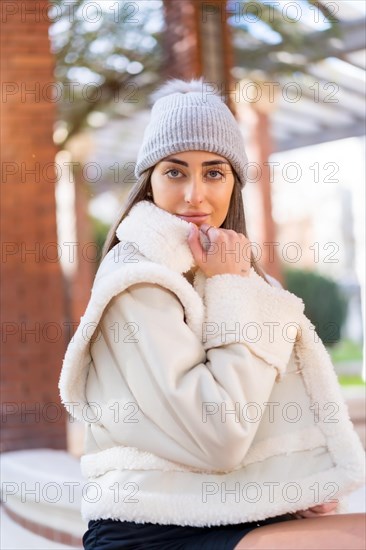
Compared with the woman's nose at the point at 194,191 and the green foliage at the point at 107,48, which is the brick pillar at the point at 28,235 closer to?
the green foliage at the point at 107,48

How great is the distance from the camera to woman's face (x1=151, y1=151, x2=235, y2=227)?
1.65 meters

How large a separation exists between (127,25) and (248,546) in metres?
5.24

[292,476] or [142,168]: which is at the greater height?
[142,168]

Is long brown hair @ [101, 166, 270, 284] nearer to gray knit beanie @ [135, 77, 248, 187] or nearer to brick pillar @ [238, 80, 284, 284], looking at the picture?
gray knit beanie @ [135, 77, 248, 187]

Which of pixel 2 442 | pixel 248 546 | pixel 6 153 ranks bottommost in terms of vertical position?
pixel 2 442

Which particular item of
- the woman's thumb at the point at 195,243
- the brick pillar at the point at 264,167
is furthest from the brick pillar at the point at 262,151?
the woman's thumb at the point at 195,243

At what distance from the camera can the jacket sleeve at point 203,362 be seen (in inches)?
55.2

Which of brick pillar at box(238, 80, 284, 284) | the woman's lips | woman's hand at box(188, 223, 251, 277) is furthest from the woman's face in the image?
brick pillar at box(238, 80, 284, 284)

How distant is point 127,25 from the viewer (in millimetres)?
6164

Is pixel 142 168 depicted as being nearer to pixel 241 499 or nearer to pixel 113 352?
pixel 113 352

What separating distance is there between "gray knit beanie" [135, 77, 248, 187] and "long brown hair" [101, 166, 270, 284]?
0.09 ft

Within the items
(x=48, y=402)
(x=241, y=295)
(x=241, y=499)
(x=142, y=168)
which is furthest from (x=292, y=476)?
(x=48, y=402)

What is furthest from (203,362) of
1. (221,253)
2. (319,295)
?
(319,295)

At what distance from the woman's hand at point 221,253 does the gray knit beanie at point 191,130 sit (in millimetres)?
193
